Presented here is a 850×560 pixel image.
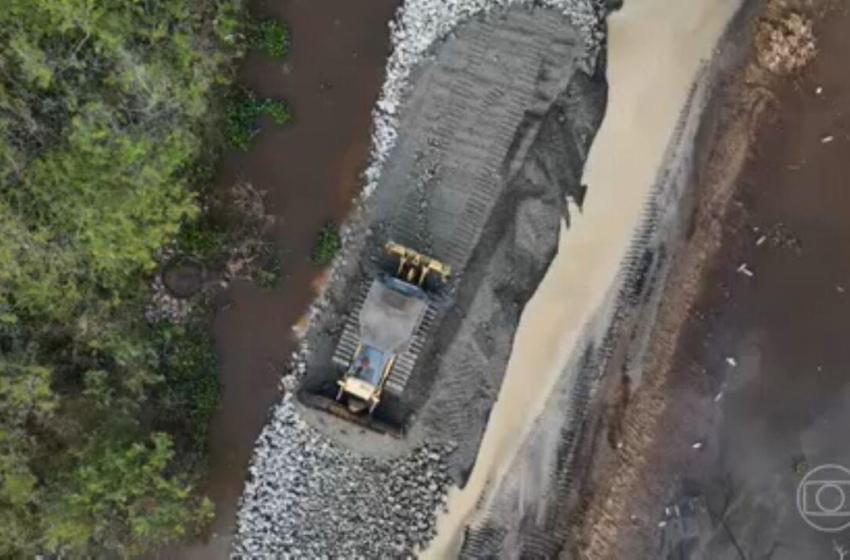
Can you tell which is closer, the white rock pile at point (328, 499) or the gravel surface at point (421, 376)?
the gravel surface at point (421, 376)

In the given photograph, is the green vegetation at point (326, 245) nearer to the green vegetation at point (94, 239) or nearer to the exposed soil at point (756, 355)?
the green vegetation at point (94, 239)

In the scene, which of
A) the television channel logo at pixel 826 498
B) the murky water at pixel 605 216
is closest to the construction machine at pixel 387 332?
the murky water at pixel 605 216

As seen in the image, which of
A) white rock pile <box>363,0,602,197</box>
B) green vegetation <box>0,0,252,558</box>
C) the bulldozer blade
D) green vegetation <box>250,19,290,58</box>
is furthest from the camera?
green vegetation <box>250,19,290,58</box>

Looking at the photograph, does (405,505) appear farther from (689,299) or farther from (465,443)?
(689,299)

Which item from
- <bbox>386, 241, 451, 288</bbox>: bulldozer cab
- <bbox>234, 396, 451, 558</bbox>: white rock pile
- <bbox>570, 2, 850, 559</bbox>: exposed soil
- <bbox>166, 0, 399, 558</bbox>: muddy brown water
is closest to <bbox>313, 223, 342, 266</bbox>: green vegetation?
<bbox>166, 0, 399, 558</bbox>: muddy brown water

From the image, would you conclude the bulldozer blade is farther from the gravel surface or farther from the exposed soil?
the exposed soil

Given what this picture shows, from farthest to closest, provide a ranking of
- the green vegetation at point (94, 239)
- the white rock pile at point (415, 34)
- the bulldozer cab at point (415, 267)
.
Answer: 1. the white rock pile at point (415, 34)
2. the bulldozer cab at point (415, 267)
3. the green vegetation at point (94, 239)
